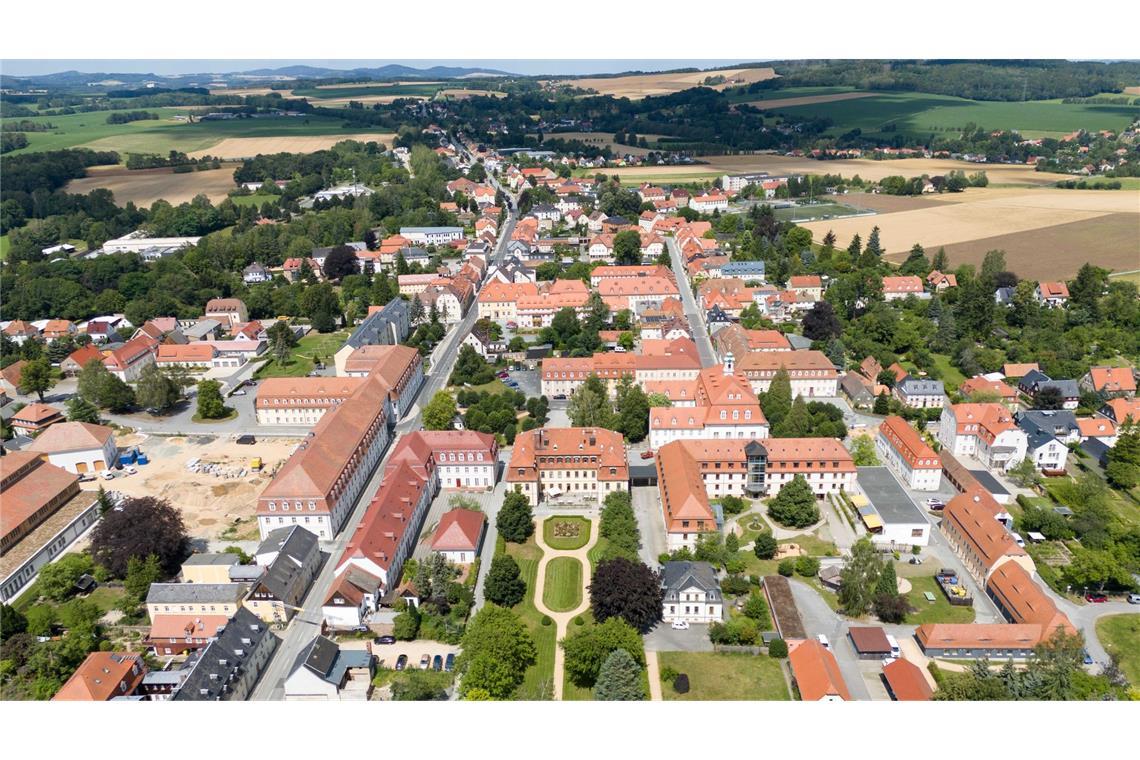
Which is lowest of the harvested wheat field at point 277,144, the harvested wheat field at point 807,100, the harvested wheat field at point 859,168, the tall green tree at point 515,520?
the tall green tree at point 515,520

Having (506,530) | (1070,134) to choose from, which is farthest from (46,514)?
(1070,134)

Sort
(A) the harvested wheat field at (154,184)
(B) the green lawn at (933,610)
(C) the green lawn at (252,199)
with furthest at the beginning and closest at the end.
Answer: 1. (A) the harvested wheat field at (154,184)
2. (C) the green lawn at (252,199)
3. (B) the green lawn at (933,610)

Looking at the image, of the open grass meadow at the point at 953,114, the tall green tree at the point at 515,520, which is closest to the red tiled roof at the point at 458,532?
the tall green tree at the point at 515,520

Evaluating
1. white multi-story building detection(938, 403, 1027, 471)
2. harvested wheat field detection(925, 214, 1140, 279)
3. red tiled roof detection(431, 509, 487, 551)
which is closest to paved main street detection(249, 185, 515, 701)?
red tiled roof detection(431, 509, 487, 551)

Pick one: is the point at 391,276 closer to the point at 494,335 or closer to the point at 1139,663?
the point at 494,335

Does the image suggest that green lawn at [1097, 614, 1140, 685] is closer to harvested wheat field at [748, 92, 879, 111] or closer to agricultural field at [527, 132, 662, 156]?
agricultural field at [527, 132, 662, 156]

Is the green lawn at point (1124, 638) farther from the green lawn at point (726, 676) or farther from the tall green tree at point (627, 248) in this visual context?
the tall green tree at point (627, 248)
